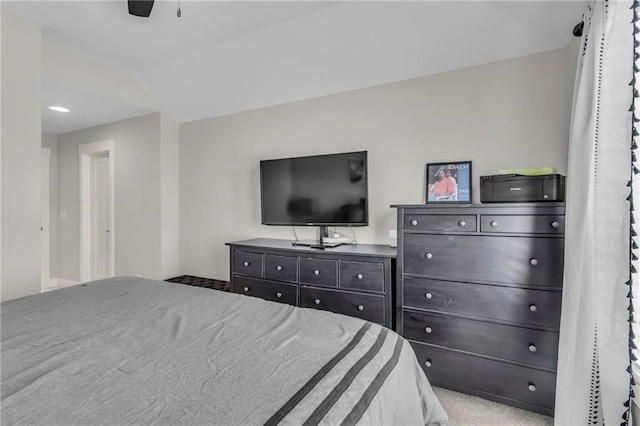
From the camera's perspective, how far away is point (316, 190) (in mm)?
2850

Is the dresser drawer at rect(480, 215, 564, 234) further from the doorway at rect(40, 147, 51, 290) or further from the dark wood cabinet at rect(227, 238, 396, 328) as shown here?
the doorway at rect(40, 147, 51, 290)

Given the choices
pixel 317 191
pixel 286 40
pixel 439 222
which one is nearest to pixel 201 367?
pixel 439 222

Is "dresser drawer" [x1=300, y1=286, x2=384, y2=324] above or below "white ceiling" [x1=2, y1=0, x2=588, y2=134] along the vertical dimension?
below

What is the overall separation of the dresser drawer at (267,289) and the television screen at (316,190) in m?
0.62

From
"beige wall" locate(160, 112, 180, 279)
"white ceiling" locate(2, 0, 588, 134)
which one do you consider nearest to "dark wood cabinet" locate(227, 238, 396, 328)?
"beige wall" locate(160, 112, 180, 279)

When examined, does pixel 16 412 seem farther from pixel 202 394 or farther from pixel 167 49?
pixel 167 49

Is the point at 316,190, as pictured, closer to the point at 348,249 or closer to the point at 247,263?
the point at 348,249

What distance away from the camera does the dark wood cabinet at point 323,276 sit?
225cm

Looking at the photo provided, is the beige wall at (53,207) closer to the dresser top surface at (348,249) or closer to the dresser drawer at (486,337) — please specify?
the dresser top surface at (348,249)

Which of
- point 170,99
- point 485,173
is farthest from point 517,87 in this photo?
point 170,99

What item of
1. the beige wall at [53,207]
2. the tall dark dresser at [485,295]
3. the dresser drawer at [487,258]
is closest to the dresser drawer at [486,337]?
the tall dark dresser at [485,295]

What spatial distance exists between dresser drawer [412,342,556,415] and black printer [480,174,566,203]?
3.37 ft

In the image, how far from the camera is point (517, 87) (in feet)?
7.55

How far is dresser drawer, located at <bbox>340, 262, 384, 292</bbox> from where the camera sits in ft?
7.38
